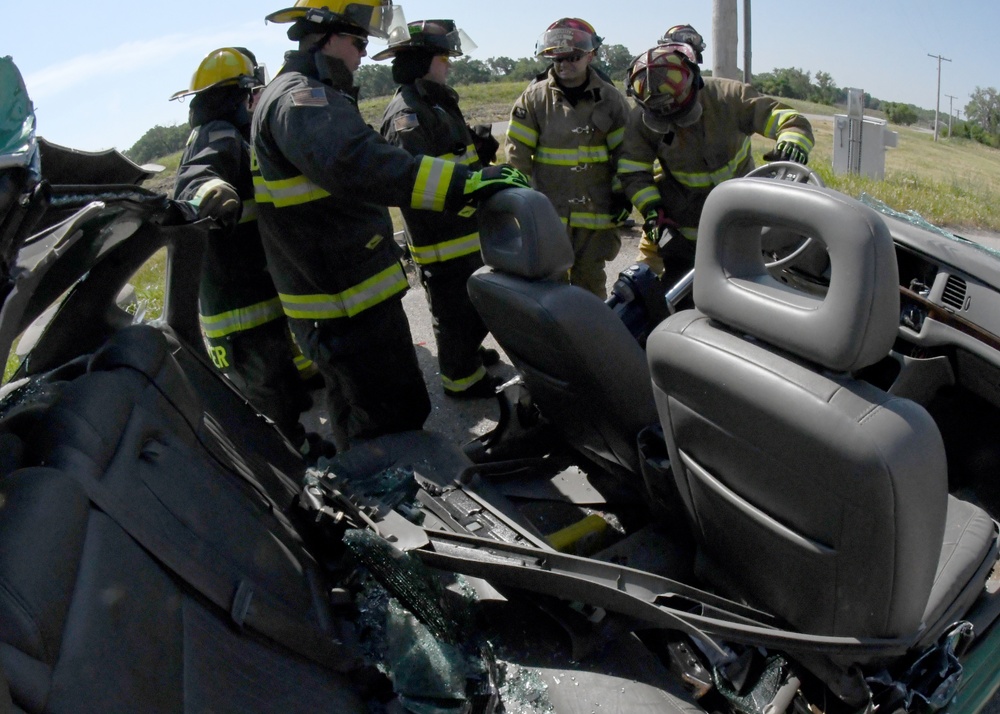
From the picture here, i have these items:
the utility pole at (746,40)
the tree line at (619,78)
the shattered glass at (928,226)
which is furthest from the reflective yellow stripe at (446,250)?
the tree line at (619,78)

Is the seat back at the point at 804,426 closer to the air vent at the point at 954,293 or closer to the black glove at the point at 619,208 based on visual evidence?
the air vent at the point at 954,293

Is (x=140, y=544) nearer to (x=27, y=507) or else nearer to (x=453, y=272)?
(x=27, y=507)

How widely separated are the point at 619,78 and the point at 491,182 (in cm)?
2684

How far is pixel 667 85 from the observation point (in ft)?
13.1

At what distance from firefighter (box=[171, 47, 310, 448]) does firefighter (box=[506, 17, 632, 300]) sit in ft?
6.36

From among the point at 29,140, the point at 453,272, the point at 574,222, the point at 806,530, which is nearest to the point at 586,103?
the point at 574,222

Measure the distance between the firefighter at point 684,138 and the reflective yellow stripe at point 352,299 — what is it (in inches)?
60.9

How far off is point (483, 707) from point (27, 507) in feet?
3.06

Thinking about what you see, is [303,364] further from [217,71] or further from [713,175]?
[713,175]

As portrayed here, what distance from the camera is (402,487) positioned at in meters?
2.08

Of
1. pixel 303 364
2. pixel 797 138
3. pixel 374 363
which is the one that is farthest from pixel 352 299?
pixel 797 138

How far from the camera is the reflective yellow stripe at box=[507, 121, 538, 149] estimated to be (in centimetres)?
516

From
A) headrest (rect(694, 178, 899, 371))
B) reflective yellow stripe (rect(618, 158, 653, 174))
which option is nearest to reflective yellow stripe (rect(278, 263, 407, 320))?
headrest (rect(694, 178, 899, 371))

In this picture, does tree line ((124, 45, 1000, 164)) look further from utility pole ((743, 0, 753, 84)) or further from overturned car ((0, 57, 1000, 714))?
overturned car ((0, 57, 1000, 714))
